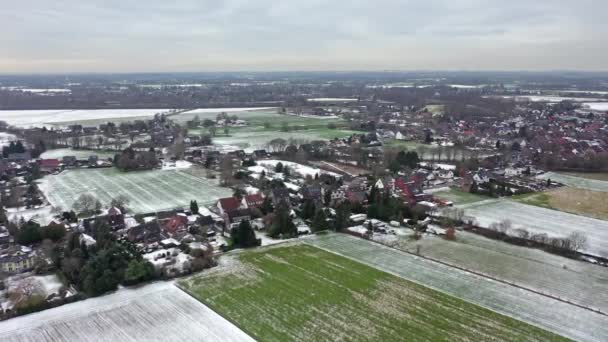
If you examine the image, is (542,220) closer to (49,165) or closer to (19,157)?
(49,165)

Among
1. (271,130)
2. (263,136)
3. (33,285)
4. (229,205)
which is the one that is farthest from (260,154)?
(33,285)

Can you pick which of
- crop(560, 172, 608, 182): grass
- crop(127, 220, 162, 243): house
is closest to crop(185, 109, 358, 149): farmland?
crop(560, 172, 608, 182): grass

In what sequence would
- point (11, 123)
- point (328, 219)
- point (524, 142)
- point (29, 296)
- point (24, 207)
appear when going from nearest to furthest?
point (29, 296) < point (328, 219) < point (24, 207) < point (524, 142) < point (11, 123)

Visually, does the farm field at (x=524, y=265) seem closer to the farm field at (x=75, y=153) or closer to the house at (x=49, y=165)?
the house at (x=49, y=165)

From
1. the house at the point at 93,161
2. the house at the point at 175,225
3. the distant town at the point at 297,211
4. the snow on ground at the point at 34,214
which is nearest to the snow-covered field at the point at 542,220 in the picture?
the distant town at the point at 297,211

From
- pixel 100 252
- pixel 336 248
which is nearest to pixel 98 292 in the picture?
pixel 100 252

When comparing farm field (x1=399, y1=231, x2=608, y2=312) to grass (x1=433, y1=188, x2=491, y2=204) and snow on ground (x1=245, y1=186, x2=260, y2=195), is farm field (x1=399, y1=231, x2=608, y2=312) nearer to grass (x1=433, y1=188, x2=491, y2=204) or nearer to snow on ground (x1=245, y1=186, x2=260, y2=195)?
grass (x1=433, y1=188, x2=491, y2=204)

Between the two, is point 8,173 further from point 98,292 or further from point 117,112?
point 117,112
